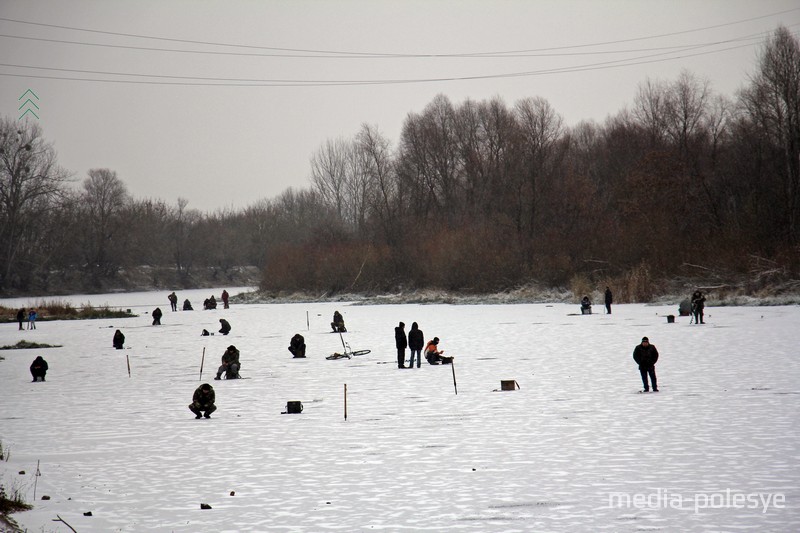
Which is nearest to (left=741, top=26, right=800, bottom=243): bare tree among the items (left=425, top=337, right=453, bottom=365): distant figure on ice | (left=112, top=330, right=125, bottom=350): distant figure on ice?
(left=425, top=337, right=453, bottom=365): distant figure on ice

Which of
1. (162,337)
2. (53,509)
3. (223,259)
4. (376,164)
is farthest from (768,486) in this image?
(223,259)

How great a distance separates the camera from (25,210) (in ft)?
310

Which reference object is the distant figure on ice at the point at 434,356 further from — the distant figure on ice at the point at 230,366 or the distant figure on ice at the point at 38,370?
the distant figure on ice at the point at 38,370

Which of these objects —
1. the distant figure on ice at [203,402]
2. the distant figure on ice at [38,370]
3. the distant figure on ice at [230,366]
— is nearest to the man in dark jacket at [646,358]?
the distant figure on ice at [203,402]

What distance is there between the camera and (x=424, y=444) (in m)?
13.1

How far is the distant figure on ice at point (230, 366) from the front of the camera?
22062 mm

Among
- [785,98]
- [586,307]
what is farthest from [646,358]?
[785,98]

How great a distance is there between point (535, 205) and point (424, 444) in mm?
66880

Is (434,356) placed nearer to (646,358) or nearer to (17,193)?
(646,358)

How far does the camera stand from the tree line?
56.0m

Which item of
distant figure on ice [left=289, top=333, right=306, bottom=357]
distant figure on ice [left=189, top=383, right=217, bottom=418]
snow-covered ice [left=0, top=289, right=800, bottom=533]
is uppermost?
distant figure on ice [left=289, top=333, right=306, bottom=357]

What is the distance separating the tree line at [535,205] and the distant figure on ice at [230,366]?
3513 cm

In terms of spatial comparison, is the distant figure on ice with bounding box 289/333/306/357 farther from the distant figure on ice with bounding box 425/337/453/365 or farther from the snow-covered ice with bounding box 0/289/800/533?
the distant figure on ice with bounding box 425/337/453/365

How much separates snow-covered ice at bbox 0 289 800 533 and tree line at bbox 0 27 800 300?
3178 cm
